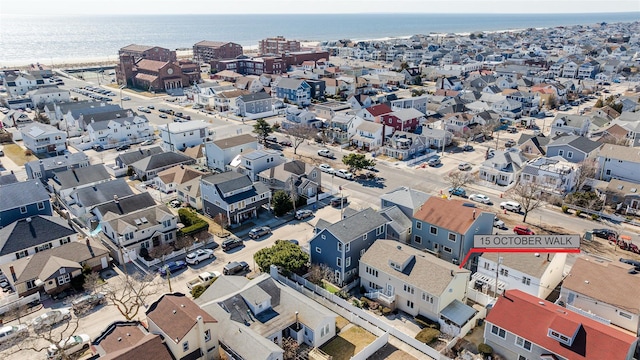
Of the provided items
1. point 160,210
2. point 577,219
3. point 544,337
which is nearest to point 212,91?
point 160,210

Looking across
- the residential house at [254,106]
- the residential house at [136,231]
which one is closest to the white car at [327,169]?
the residential house at [136,231]

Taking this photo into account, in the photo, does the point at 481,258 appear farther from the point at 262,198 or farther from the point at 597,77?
the point at 597,77

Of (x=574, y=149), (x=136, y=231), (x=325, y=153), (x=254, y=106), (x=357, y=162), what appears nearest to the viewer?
(x=136, y=231)

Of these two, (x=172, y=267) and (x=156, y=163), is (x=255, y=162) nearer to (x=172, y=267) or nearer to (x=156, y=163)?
(x=156, y=163)

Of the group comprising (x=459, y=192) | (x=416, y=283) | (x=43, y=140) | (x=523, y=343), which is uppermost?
(x=43, y=140)

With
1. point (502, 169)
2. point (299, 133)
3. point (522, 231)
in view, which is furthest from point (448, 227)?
point (299, 133)

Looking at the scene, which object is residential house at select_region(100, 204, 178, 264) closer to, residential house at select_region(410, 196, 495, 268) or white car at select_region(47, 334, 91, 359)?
white car at select_region(47, 334, 91, 359)

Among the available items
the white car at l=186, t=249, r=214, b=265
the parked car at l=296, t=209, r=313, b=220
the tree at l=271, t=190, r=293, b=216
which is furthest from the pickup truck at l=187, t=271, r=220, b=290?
the parked car at l=296, t=209, r=313, b=220

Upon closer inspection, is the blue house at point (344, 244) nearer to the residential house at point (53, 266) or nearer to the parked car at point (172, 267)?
the parked car at point (172, 267)
